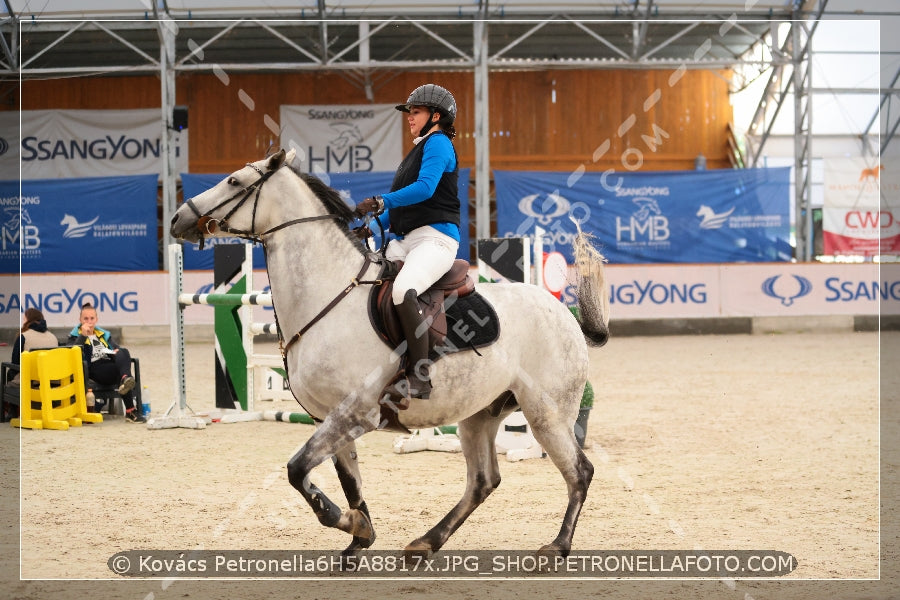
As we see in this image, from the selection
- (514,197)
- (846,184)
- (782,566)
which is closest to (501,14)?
(514,197)

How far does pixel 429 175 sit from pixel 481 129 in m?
14.4

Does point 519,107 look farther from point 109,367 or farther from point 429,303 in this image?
point 429,303

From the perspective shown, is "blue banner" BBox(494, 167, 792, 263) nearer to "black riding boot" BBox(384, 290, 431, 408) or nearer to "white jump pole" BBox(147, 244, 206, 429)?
"white jump pole" BBox(147, 244, 206, 429)

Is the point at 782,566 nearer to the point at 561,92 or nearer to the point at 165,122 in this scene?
the point at 165,122

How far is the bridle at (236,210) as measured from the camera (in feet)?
14.5

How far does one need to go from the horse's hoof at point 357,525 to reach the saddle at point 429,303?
817mm

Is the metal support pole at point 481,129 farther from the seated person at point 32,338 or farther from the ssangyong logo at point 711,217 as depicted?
the seated person at point 32,338

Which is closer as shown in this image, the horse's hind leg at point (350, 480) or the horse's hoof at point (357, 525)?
the horse's hoof at point (357, 525)

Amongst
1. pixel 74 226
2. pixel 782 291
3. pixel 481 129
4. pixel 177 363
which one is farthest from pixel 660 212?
pixel 177 363

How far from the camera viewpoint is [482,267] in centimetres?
758

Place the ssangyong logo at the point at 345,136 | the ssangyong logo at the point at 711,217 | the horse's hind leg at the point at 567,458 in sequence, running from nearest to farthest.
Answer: the horse's hind leg at the point at 567,458
the ssangyong logo at the point at 711,217
the ssangyong logo at the point at 345,136
